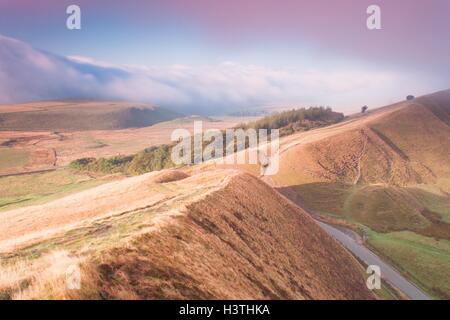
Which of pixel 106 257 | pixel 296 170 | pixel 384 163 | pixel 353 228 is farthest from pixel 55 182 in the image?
pixel 106 257

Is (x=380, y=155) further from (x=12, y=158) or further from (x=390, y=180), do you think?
(x=12, y=158)

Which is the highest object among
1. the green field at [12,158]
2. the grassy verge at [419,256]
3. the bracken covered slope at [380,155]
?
the bracken covered slope at [380,155]

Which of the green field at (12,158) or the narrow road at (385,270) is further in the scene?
the green field at (12,158)

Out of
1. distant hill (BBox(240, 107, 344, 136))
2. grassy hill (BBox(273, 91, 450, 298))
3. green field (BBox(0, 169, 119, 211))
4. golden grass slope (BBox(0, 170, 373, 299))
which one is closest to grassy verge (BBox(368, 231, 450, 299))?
grassy hill (BBox(273, 91, 450, 298))

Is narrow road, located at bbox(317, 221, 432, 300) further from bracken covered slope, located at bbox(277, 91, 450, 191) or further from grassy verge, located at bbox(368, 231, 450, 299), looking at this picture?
bracken covered slope, located at bbox(277, 91, 450, 191)

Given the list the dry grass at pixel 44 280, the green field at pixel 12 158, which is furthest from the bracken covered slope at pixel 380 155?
the green field at pixel 12 158

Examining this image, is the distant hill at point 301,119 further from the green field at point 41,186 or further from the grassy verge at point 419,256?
the grassy verge at point 419,256
